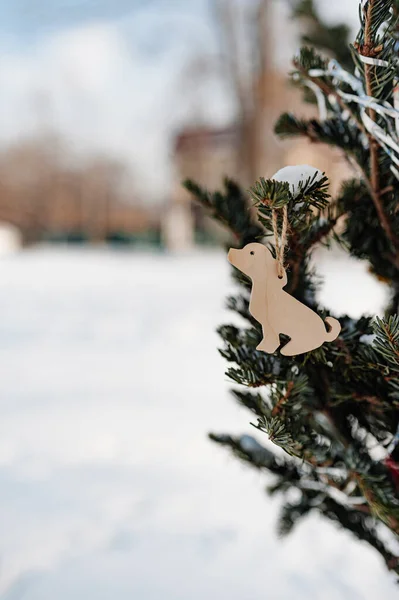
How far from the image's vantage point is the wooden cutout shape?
24.0 inches

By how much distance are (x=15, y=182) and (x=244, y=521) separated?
22.7m

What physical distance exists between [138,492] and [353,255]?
1.33 m

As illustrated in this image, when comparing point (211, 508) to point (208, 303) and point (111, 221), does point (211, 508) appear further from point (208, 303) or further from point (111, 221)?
point (111, 221)

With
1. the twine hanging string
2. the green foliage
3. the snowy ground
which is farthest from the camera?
the snowy ground

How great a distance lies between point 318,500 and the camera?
1.18 m

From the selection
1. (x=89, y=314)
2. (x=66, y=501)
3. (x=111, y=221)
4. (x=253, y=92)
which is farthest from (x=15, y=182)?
(x=66, y=501)

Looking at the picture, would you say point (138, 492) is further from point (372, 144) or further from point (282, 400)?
point (372, 144)

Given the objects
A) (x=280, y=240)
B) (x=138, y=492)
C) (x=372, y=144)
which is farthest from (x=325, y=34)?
(x=138, y=492)

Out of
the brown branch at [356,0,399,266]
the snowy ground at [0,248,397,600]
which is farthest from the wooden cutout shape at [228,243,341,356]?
the snowy ground at [0,248,397,600]

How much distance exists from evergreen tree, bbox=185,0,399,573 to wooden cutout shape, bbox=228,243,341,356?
0.03 m

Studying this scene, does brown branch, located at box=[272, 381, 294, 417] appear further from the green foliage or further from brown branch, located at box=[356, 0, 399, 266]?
the green foliage

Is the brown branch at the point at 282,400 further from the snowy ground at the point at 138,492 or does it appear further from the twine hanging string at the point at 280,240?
the snowy ground at the point at 138,492

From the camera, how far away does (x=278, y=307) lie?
2.01 feet

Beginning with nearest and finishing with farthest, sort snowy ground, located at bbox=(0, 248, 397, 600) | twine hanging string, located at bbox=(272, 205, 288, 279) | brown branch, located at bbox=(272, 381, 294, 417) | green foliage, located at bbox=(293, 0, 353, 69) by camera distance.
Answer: twine hanging string, located at bbox=(272, 205, 288, 279) → brown branch, located at bbox=(272, 381, 294, 417) → green foliage, located at bbox=(293, 0, 353, 69) → snowy ground, located at bbox=(0, 248, 397, 600)
